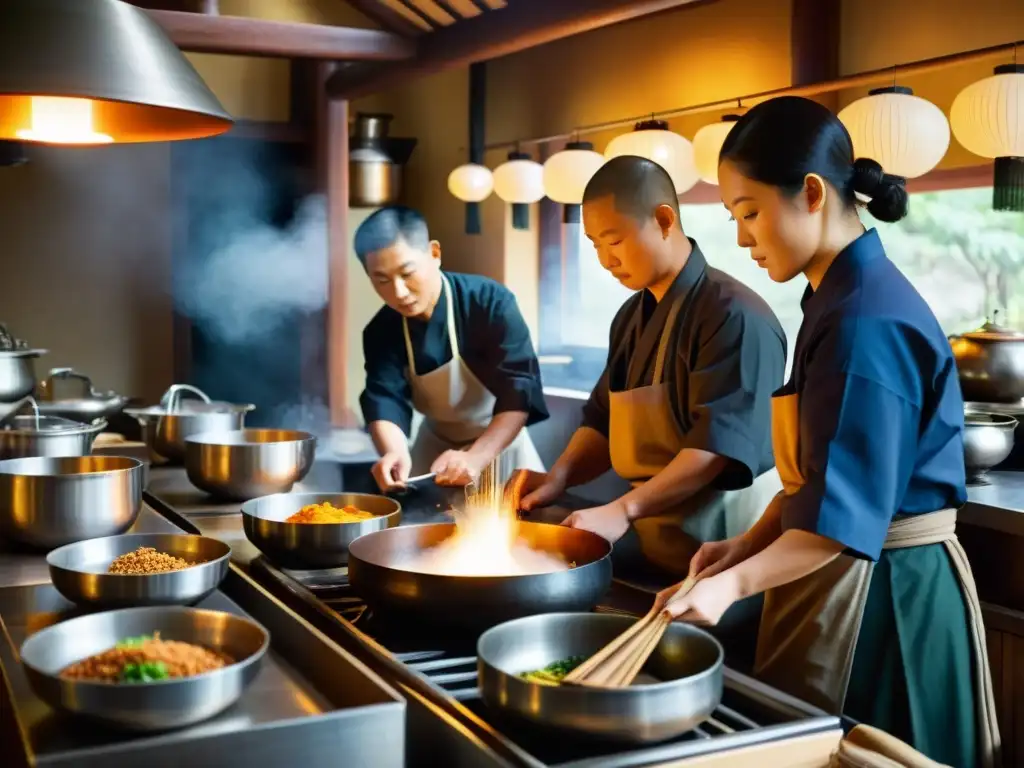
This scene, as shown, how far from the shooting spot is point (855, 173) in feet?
6.55

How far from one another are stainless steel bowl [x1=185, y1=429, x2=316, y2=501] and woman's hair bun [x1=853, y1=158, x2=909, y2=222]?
5.24 feet

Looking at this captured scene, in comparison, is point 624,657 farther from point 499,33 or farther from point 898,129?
point 499,33

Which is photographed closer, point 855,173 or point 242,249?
point 855,173

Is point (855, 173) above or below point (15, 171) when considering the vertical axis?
below

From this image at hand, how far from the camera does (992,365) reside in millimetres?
3547

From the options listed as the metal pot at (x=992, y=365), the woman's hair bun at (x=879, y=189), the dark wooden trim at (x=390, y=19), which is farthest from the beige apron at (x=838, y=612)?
the dark wooden trim at (x=390, y=19)

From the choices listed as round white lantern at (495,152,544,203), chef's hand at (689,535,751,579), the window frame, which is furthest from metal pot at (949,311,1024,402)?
the window frame

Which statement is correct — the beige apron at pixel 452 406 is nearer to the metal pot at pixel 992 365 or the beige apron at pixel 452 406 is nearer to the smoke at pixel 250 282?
the metal pot at pixel 992 365

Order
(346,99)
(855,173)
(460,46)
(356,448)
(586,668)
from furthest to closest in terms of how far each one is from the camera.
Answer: (346,99)
(460,46)
(356,448)
(855,173)
(586,668)

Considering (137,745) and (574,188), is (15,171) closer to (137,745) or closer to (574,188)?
(574,188)

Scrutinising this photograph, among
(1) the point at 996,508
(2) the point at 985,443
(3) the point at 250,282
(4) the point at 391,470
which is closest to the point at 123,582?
(4) the point at 391,470

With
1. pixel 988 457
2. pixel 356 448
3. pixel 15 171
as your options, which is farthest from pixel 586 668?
pixel 15 171

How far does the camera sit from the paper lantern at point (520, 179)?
5.89 metres

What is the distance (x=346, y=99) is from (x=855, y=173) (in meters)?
5.27
